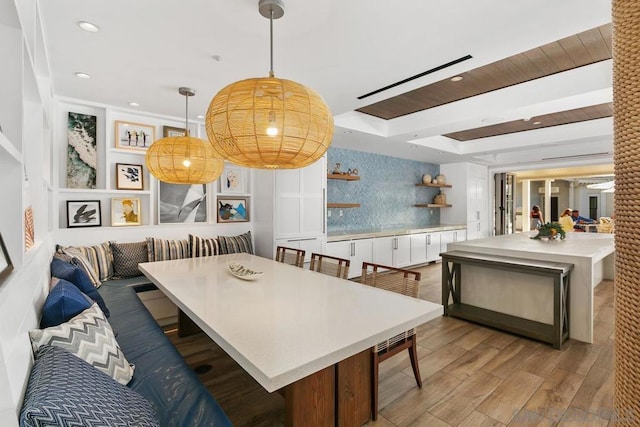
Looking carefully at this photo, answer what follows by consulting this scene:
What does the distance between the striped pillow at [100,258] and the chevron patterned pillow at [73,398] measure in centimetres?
258

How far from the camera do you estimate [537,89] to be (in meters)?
3.36

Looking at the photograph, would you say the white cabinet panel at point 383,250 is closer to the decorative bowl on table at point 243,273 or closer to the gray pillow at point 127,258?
the decorative bowl on table at point 243,273

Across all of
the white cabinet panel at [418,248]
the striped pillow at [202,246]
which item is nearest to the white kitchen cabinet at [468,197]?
the white cabinet panel at [418,248]

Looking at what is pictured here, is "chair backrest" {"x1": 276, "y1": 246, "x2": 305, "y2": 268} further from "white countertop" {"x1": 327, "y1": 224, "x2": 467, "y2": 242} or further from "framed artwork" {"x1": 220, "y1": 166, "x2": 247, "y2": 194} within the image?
"framed artwork" {"x1": 220, "y1": 166, "x2": 247, "y2": 194}

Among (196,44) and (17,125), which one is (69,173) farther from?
(17,125)

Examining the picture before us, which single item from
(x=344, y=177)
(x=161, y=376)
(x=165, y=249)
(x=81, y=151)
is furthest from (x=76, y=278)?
(x=344, y=177)

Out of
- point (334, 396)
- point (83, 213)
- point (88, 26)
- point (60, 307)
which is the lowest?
point (334, 396)

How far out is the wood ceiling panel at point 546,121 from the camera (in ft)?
14.1

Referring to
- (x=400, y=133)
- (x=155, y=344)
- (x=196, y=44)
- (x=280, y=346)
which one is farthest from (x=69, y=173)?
(x=400, y=133)

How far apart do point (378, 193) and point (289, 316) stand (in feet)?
17.3

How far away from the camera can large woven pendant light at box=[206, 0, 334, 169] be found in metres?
1.49

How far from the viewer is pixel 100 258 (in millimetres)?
3393

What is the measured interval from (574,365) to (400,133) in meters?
3.37

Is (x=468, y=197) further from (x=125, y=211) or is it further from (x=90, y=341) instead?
(x=90, y=341)
